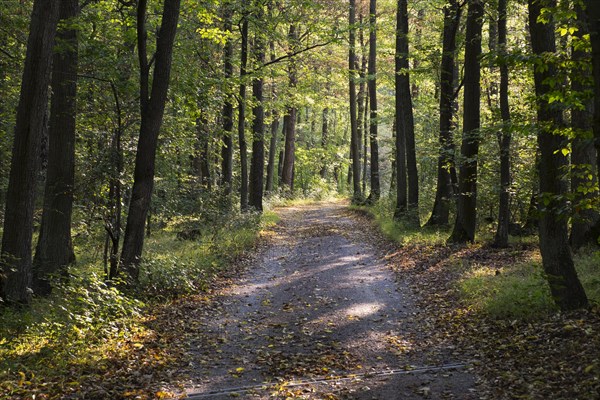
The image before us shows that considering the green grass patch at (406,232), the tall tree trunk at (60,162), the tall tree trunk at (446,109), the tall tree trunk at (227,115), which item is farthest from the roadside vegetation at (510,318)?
the tall tree trunk at (227,115)

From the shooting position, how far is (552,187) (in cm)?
721

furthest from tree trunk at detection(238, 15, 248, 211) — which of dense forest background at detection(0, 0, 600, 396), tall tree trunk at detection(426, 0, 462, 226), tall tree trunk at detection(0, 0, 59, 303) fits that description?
tall tree trunk at detection(0, 0, 59, 303)

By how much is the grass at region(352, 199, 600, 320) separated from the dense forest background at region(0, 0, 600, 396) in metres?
0.42

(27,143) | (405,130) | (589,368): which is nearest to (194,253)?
(27,143)

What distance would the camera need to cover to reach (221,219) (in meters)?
18.4

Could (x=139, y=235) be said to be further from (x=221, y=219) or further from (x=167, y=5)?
(x=221, y=219)

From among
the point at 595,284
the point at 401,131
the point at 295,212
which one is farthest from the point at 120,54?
the point at 295,212

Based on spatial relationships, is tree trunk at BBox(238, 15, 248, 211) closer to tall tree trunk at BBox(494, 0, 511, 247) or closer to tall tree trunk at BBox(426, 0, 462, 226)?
tall tree trunk at BBox(426, 0, 462, 226)

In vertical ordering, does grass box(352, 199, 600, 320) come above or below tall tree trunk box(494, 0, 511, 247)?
below

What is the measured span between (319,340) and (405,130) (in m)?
12.5

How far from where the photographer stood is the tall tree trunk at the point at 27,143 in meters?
8.17

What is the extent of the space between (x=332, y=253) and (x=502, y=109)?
624 cm

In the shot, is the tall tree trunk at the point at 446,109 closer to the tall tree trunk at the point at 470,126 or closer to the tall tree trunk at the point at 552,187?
the tall tree trunk at the point at 470,126

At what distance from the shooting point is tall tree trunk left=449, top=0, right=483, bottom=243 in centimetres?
1384
